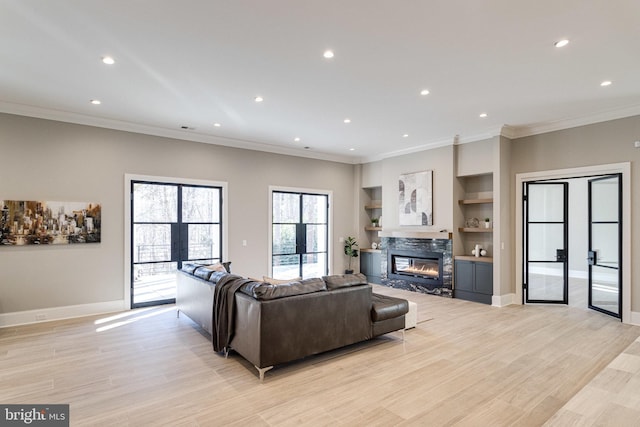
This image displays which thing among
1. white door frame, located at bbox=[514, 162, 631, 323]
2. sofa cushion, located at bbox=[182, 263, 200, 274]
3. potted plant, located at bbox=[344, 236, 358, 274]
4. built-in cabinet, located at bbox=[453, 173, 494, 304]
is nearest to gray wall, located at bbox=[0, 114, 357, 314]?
sofa cushion, located at bbox=[182, 263, 200, 274]

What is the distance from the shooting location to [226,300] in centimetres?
392

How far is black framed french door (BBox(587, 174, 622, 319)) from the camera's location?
5457 mm

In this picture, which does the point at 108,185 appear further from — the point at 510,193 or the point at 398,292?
the point at 510,193

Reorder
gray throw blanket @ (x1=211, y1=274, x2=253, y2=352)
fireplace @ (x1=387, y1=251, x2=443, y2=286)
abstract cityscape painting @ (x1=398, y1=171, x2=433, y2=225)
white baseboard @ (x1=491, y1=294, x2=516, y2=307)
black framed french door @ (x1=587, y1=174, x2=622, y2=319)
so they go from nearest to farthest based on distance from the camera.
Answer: gray throw blanket @ (x1=211, y1=274, x2=253, y2=352) < black framed french door @ (x1=587, y1=174, x2=622, y2=319) < white baseboard @ (x1=491, y1=294, x2=516, y2=307) < fireplace @ (x1=387, y1=251, x2=443, y2=286) < abstract cityscape painting @ (x1=398, y1=171, x2=433, y2=225)

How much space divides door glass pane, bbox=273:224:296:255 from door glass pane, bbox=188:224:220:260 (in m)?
1.43

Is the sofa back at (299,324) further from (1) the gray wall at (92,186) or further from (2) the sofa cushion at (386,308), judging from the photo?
(1) the gray wall at (92,186)

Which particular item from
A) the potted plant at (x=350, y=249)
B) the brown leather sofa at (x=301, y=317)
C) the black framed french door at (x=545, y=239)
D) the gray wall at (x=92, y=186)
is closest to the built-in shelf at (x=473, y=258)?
the black framed french door at (x=545, y=239)

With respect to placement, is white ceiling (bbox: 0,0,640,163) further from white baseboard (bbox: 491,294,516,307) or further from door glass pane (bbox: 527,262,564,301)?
white baseboard (bbox: 491,294,516,307)

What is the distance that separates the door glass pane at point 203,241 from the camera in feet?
22.2

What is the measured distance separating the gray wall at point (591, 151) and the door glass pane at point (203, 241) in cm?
→ 607

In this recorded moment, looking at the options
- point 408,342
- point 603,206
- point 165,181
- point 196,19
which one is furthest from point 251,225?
point 603,206

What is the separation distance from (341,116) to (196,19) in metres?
3.13

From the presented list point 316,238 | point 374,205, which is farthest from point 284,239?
point 374,205

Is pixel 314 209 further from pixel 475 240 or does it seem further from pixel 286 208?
pixel 475 240
